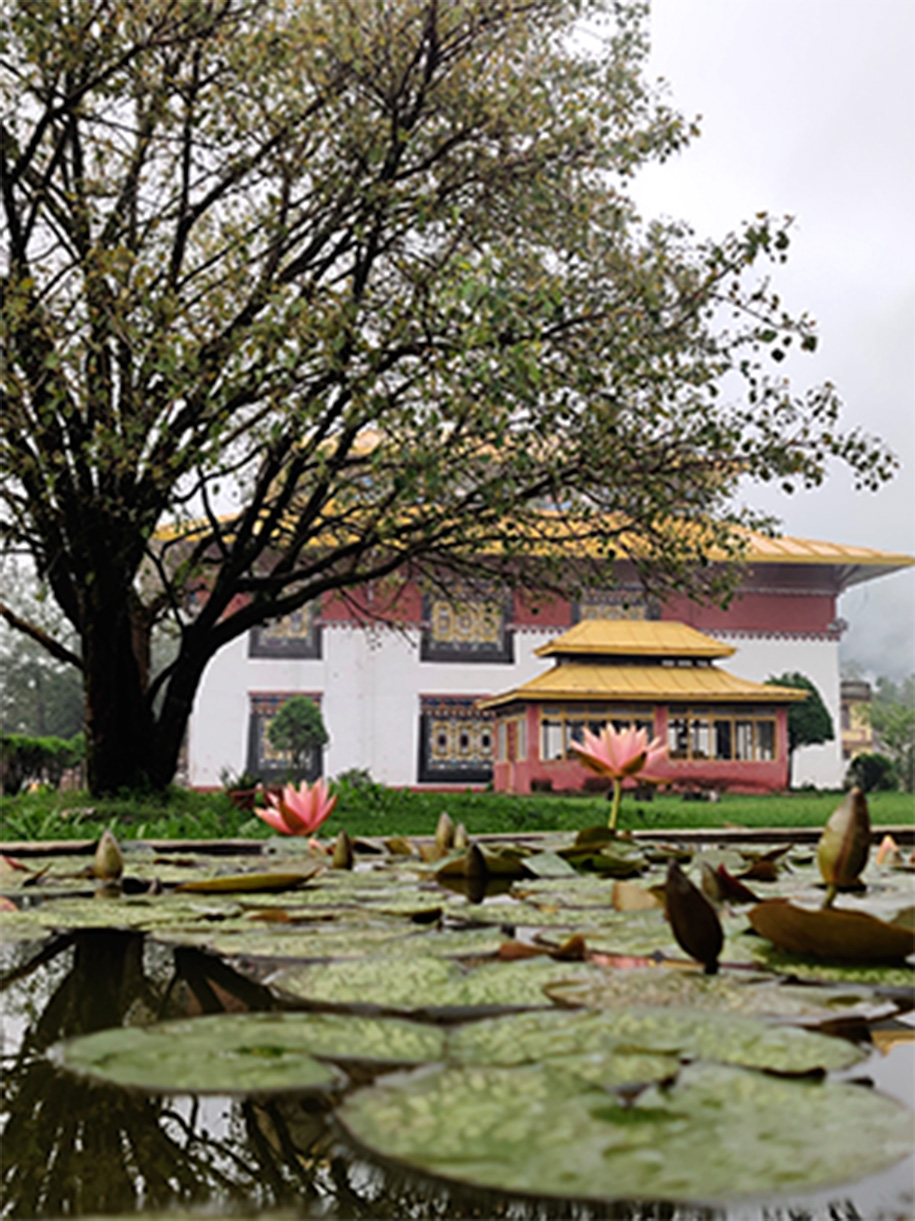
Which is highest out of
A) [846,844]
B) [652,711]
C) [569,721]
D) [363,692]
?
[363,692]

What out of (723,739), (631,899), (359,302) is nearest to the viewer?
(631,899)

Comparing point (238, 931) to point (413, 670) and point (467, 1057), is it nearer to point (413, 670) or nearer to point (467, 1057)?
point (467, 1057)

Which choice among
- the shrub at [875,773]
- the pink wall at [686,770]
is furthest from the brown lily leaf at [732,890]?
the shrub at [875,773]

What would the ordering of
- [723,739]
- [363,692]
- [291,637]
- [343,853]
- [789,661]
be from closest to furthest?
[343,853] < [723,739] < [363,692] < [291,637] < [789,661]

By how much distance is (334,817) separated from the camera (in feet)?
22.0

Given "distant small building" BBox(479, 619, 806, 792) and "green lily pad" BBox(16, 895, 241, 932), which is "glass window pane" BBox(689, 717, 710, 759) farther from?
"green lily pad" BBox(16, 895, 241, 932)

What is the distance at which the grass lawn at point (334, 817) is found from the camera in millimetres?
4930

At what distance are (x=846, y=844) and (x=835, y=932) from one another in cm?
7

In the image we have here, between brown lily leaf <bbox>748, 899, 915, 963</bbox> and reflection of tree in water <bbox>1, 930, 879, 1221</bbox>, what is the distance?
47 centimetres

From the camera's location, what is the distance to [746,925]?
106cm

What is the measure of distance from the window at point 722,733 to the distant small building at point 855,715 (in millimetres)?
6302

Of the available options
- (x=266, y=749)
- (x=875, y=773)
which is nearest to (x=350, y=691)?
(x=266, y=749)

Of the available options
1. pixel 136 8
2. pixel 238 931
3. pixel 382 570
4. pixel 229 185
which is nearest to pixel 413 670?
pixel 382 570

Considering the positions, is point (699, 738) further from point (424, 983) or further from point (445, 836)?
point (424, 983)
